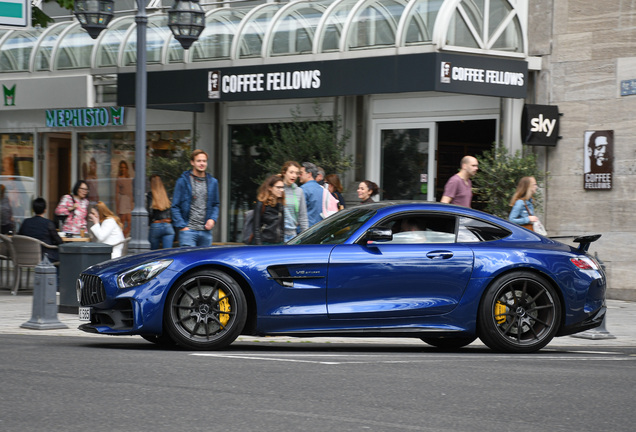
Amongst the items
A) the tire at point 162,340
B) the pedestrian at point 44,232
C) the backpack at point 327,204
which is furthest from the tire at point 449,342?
the pedestrian at point 44,232

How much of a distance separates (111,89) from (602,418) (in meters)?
17.1

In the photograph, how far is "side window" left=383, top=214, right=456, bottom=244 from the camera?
1009cm

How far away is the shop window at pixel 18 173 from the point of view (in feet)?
74.4

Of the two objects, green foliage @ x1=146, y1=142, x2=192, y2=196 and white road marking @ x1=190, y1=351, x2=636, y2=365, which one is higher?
green foliage @ x1=146, y1=142, x2=192, y2=196

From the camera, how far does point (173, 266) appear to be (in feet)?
30.9

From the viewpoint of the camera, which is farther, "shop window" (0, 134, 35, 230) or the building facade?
"shop window" (0, 134, 35, 230)

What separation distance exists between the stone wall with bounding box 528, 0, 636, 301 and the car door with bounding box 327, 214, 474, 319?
834cm

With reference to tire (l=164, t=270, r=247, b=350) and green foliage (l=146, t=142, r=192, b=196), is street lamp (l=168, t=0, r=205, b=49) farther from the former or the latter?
green foliage (l=146, t=142, r=192, b=196)

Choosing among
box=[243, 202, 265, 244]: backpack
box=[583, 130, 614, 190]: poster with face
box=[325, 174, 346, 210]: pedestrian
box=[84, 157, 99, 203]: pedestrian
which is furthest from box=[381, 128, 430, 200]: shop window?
box=[84, 157, 99, 203]: pedestrian

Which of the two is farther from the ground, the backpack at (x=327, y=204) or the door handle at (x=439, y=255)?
the backpack at (x=327, y=204)

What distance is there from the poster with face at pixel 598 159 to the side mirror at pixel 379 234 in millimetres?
8747

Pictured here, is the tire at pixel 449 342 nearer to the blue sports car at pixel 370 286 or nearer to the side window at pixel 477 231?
the blue sports car at pixel 370 286

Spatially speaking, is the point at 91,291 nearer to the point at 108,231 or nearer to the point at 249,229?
the point at 249,229

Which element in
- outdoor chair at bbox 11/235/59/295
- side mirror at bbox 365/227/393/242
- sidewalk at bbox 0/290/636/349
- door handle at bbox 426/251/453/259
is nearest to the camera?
side mirror at bbox 365/227/393/242
